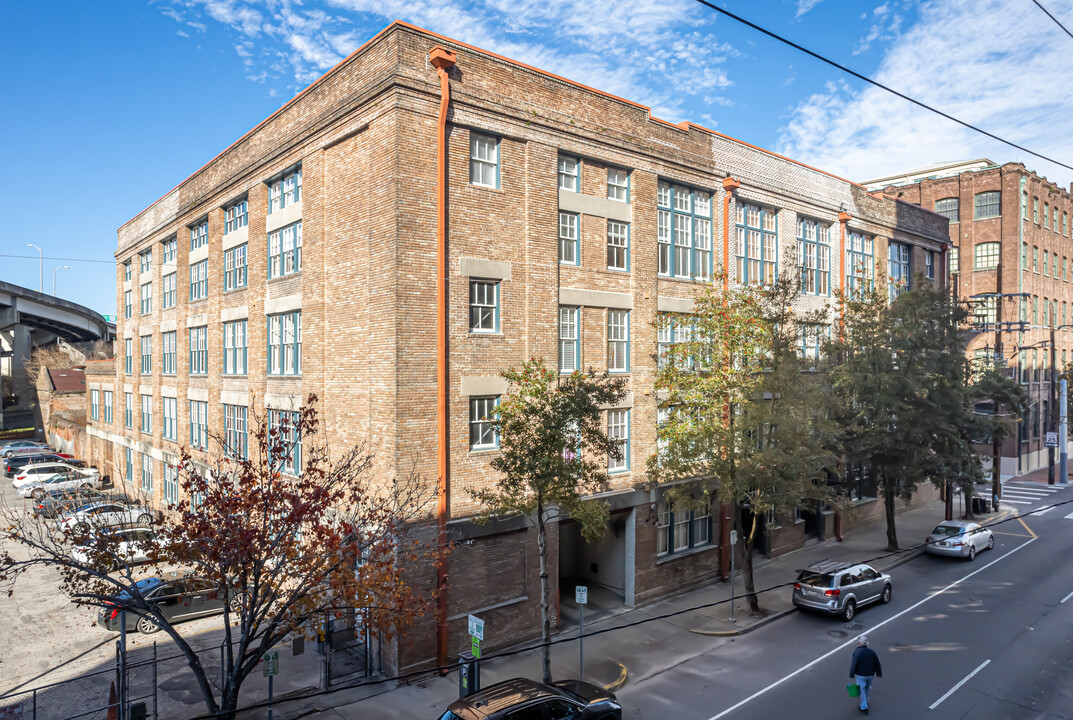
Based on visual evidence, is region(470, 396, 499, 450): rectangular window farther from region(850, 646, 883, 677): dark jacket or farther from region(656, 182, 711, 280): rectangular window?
region(850, 646, 883, 677): dark jacket

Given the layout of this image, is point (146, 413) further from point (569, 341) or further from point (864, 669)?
point (864, 669)

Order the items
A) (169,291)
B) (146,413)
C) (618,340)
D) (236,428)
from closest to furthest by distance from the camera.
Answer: (618,340) < (236,428) < (169,291) < (146,413)

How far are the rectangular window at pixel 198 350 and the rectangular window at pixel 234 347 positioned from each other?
8.59ft

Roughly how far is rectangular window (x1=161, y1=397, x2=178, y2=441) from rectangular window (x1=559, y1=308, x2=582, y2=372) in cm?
2093

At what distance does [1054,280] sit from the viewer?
187 feet

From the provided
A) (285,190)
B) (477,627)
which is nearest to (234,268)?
(285,190)

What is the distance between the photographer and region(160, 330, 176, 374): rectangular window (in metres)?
32.6

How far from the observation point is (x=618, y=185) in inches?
869

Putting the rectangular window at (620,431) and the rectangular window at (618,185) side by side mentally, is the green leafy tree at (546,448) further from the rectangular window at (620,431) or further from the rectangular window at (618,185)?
the rectangular window at (618,185)

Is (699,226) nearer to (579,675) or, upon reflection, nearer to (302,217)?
(302,217)

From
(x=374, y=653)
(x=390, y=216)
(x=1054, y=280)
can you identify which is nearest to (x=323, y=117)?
(x=390, y=216)

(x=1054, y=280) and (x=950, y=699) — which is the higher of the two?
(x=1054, y=280)

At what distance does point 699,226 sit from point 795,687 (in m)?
15.3

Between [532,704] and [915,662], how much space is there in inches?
446
